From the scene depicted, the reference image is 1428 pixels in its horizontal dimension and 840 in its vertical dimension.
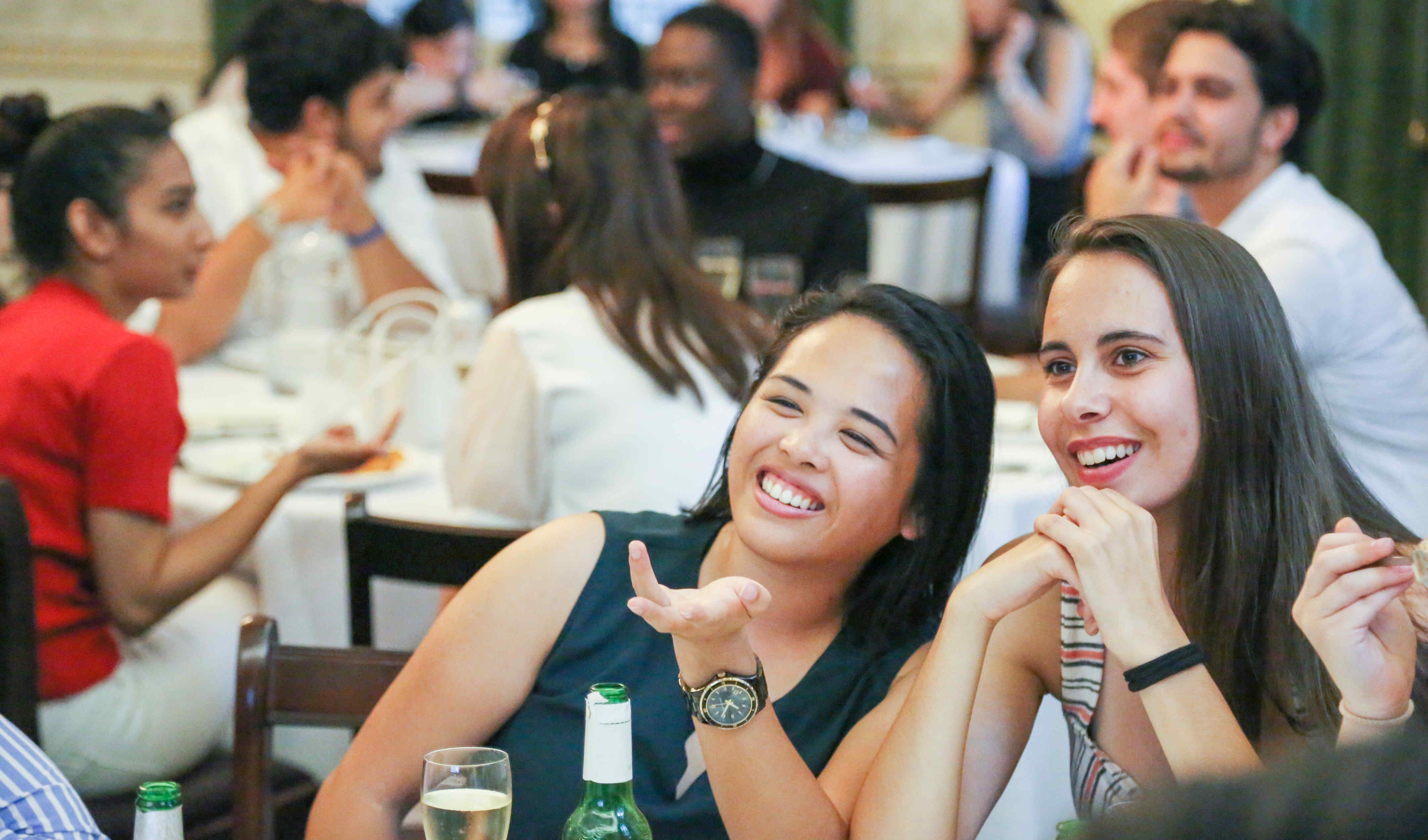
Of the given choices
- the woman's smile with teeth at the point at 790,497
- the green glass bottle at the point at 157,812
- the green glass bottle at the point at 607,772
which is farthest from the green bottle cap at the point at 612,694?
the woman's smile with teeth at the point at 790,497

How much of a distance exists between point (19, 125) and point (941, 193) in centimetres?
269

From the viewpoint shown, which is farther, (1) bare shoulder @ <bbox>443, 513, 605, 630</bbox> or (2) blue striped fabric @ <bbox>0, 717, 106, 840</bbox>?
(1) bare shoulder @ <bbox>443, 513, 605, 630</bbox>

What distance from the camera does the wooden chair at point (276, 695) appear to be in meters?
1.65

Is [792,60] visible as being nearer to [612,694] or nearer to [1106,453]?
[1106,453]

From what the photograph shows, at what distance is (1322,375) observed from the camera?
2.52 metres

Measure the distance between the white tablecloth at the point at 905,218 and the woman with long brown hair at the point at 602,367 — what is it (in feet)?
8.82

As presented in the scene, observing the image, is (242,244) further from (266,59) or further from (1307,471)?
(1307,471)

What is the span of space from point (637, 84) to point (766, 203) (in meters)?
3.30

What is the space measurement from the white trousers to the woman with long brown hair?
0.46m

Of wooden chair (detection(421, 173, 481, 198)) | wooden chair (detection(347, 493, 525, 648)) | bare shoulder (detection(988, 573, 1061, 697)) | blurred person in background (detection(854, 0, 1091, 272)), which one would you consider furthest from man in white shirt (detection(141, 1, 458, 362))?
blurred person in background (detection(854, 0, 1091, 272))

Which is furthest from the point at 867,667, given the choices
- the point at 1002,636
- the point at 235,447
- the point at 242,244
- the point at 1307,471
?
the point at 242,244

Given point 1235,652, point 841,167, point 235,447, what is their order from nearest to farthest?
point 1235,652 < point 235,447 < point 841,167

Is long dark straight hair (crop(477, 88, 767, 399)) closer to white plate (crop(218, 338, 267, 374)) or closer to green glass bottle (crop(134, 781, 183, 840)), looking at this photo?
white plate (crop(218, 338, 267, 374))

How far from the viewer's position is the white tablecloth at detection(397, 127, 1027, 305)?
5637mm
